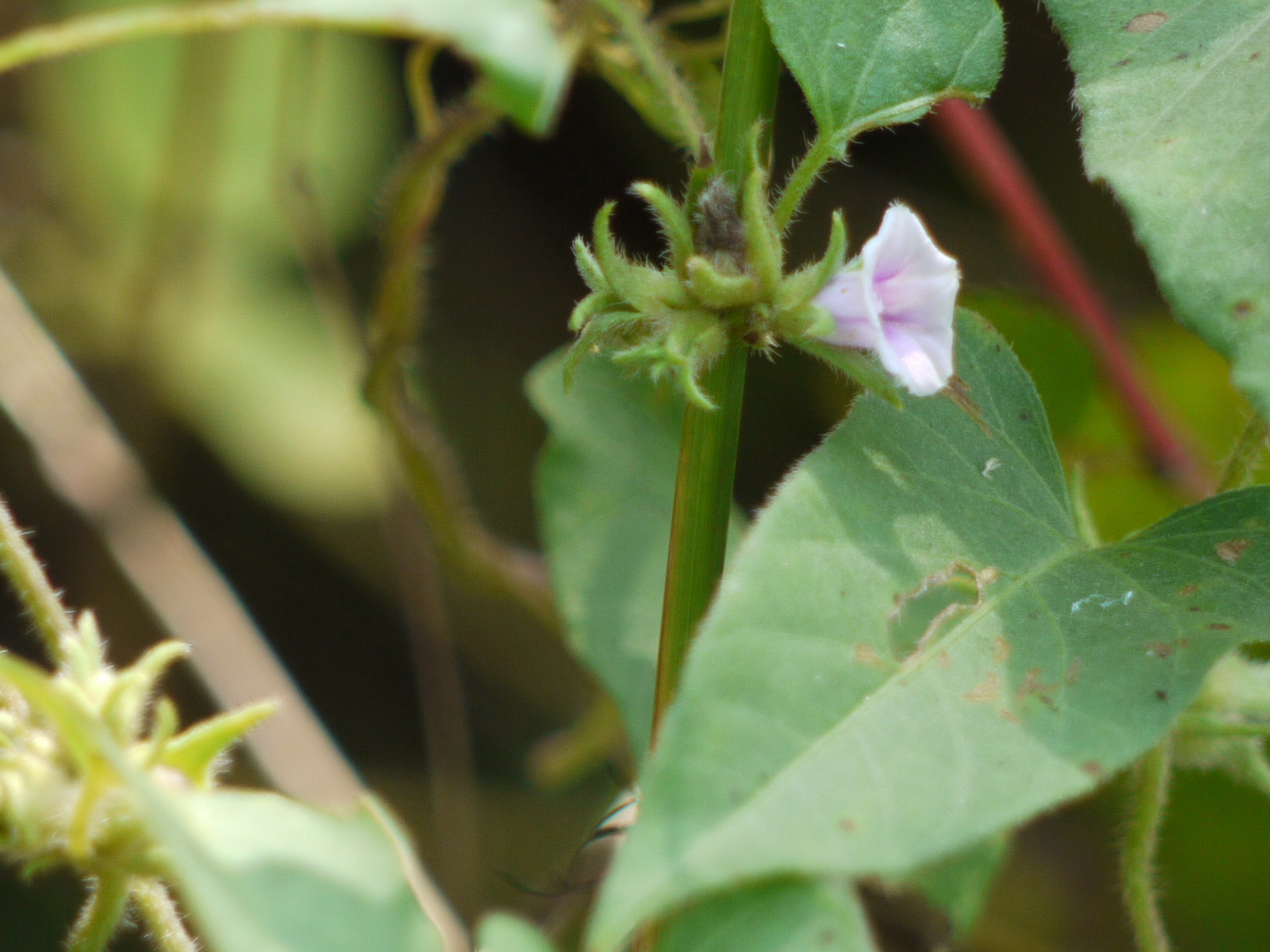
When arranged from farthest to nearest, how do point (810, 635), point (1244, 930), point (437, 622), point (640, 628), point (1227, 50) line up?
point (437, 622) → point (1244, 930) → point (640, 628) → point (1227, 50) → point (810, 635)

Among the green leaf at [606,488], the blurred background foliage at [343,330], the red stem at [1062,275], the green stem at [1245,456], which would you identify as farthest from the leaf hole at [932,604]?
the blurred background foliage at [343,330]

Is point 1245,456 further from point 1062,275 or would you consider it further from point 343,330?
point 343,330

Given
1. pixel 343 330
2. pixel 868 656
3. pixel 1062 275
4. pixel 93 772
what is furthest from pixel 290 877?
pixel 343 330

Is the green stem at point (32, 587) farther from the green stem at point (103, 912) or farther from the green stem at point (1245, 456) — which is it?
the green stem at point (1245, 456)

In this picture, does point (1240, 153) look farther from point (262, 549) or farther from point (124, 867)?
point (262, 549)

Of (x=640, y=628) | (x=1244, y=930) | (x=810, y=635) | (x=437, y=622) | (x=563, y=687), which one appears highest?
(x=810, y=635)

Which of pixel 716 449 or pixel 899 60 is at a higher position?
pixel 899 60

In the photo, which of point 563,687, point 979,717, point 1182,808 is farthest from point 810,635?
point 563,687
